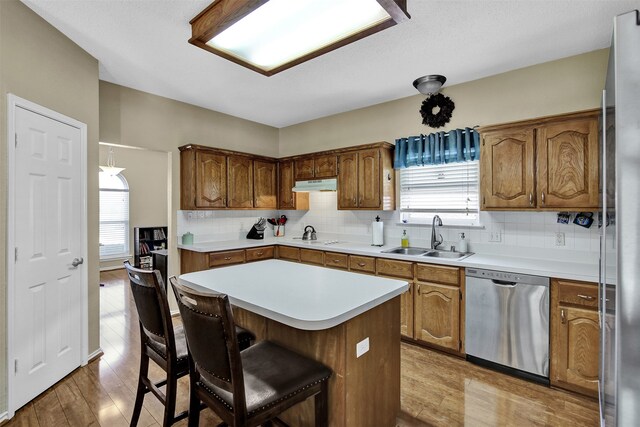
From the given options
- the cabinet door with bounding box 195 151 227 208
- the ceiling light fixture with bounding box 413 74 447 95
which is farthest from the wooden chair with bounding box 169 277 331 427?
the ceiling light fixture with bounding box 413 74 447 95

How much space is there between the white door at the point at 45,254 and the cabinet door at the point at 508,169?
367 cm

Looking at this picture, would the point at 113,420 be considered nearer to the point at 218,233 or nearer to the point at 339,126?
the point at 218,233

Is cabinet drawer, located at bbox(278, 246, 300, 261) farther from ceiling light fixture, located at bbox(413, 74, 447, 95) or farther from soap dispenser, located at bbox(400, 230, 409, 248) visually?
ceiling light fixture, located at bbox(413, 74, 447, 95)

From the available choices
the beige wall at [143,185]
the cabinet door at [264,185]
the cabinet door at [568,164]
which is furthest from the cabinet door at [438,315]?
the beige wall at [143,185]

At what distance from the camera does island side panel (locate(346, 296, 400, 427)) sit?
155cm

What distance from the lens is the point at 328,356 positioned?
1.54 metres

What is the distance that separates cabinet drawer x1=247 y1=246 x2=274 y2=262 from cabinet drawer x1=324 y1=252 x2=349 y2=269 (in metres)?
0.95

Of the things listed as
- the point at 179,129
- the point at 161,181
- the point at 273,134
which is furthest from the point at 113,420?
the point at 161,181

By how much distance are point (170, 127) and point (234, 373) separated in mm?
3688

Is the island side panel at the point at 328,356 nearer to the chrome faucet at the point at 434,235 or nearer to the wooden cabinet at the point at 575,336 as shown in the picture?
the wooden cabinet at the point at 575,336

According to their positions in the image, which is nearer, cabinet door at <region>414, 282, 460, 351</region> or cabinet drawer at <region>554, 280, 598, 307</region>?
cabinet drawer at <region>554, 280, 598, 307</region>

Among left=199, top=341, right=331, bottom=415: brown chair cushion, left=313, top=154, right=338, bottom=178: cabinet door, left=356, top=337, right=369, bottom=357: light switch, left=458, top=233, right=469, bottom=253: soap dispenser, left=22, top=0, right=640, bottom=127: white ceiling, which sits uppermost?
left=22, top=0, right=640, bottom=127: white ceiling

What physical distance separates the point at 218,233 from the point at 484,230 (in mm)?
3485

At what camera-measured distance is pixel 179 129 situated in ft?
13.5
